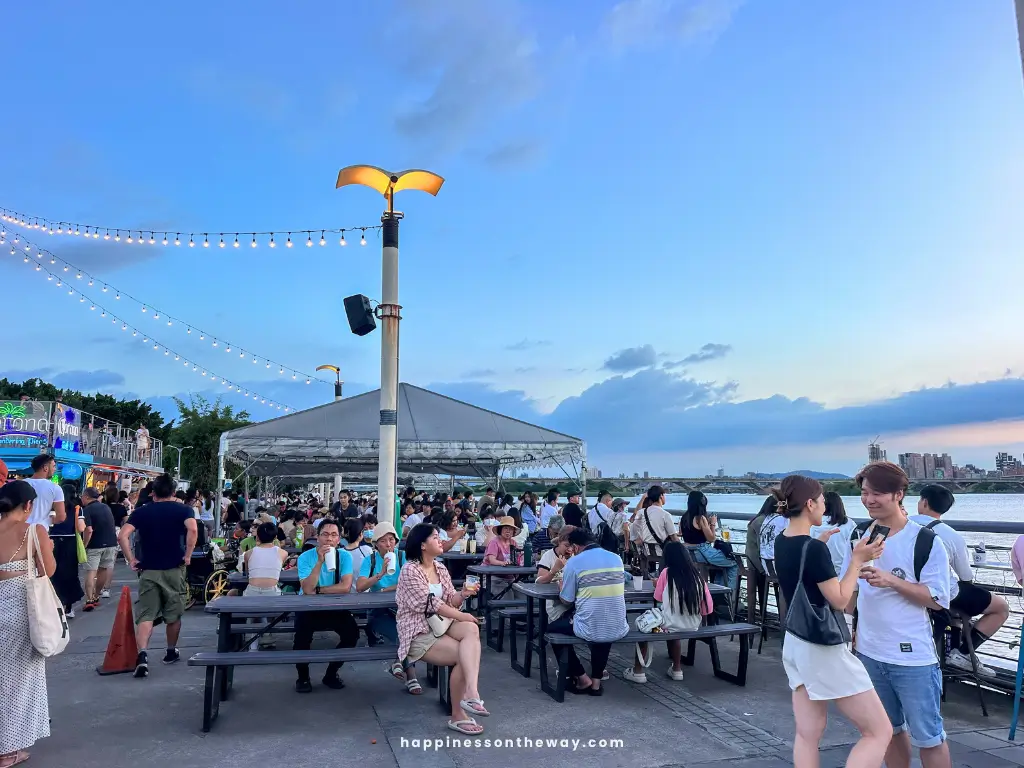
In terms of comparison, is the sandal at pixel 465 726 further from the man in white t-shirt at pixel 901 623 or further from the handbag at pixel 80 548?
the handbag at pixel 80 548

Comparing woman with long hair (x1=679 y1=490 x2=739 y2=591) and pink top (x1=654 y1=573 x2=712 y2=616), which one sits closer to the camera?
pink top (x1=654 y1=573 x2=712 y2=616)

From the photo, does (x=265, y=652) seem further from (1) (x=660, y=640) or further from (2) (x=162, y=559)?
(1) (x=660, y=640)

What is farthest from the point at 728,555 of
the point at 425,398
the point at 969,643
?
the point at 425,398

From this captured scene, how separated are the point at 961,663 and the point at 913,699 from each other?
2798 millimetres

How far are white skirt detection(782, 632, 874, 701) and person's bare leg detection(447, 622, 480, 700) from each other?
2.26m

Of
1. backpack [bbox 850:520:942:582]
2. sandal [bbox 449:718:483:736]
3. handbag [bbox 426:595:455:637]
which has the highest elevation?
backpack [bbox 850:520:942:582]

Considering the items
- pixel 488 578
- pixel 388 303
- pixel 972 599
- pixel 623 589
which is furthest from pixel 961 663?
pixel 388 303

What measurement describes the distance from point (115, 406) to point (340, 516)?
56467 mm

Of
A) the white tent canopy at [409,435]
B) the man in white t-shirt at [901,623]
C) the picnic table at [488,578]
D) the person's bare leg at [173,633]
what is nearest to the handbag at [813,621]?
the man in white t-shirt at [901,623]

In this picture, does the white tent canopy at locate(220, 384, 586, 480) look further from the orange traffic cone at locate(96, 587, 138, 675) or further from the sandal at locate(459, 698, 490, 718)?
the sandal at locate(459, 698, 490, 718)

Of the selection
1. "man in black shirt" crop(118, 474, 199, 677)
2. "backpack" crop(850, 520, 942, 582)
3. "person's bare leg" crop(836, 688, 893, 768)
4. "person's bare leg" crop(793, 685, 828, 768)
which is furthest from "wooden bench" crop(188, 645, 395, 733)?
"backpack" crop(850, 520, 942, 582)

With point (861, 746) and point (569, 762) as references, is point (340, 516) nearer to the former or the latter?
point (569, 762)

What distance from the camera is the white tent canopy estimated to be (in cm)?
1298

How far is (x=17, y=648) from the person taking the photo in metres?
3.97
